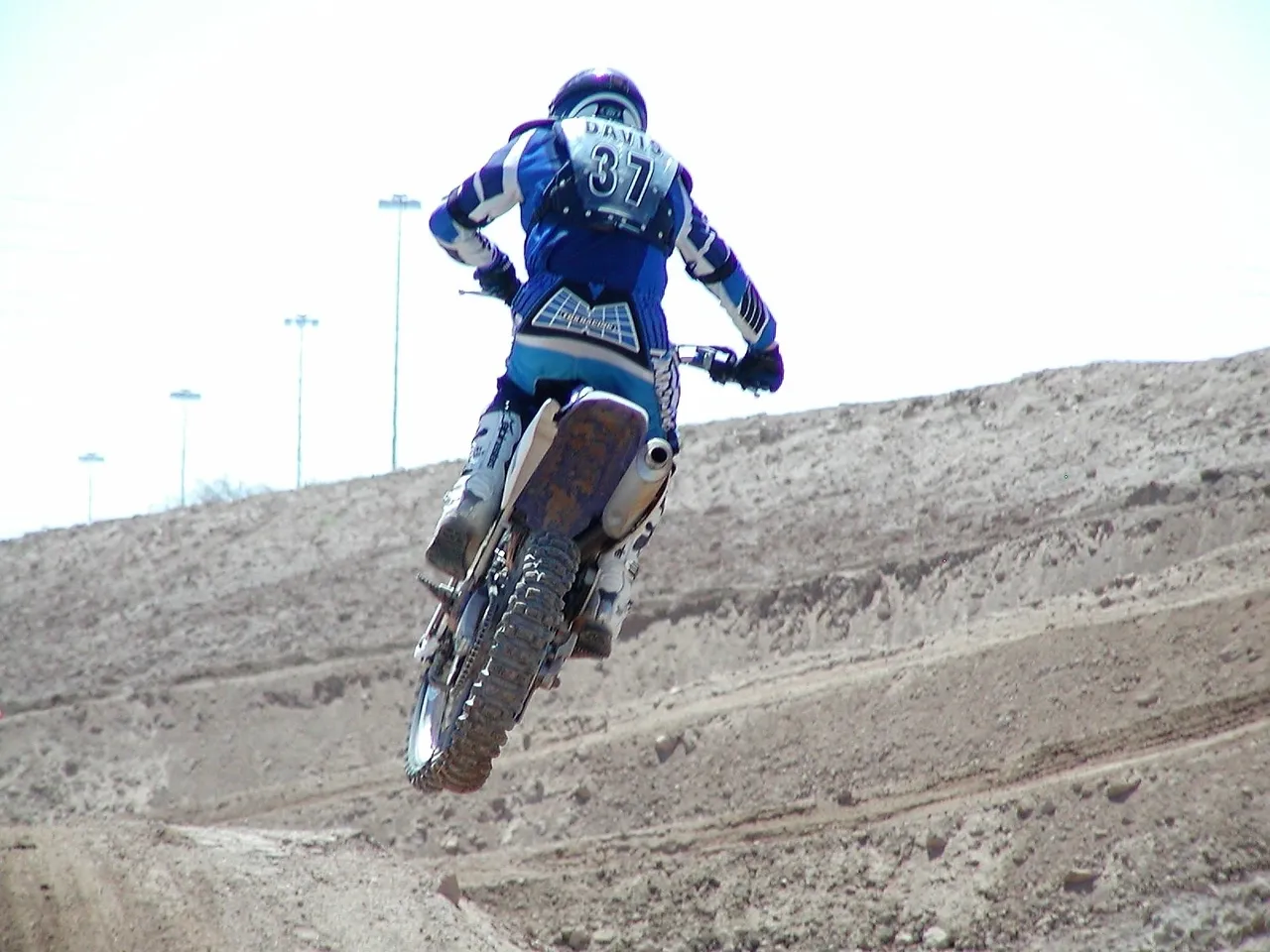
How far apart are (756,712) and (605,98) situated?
19.3 feet

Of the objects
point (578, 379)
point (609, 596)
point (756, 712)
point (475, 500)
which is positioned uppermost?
point (578, 379)

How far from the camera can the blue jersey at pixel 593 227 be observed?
7102mm

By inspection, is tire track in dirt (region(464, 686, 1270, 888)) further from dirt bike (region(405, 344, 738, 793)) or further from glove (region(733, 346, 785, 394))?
dirt bike (region(405, 344, 738, 793))

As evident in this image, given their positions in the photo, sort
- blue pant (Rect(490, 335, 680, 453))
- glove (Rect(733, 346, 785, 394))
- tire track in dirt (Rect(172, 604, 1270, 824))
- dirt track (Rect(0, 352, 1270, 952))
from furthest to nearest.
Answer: tire track in dirt (Rect(172, 604, 1270, 824)) < dirt track (Rect(0, 352, 1270, 952)) < glove (Rect(733, 346, 785, 394)) < blue pant (Rect(490, 335, 680, 453))

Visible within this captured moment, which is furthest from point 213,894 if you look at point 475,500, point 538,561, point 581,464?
point 581,464

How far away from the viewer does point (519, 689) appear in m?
6.50

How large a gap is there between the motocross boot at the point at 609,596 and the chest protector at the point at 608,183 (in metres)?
1.16

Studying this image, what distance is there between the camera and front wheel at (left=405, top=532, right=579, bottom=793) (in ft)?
21.3

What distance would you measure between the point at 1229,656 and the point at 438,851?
5.51m

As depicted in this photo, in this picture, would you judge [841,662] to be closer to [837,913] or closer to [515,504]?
[837,913]

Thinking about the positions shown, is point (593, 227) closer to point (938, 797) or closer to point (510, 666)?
point (510, 666)

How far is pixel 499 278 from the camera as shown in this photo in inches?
305

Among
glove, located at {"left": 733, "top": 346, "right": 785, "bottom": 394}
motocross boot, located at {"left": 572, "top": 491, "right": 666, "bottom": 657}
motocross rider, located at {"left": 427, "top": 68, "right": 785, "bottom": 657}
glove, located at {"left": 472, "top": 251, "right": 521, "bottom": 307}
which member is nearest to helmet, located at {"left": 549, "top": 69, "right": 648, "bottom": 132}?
motocross rider, located at {"left": 427, "top": 68, "right": 785, "bottom": 657}

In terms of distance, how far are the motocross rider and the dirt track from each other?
2416mm
